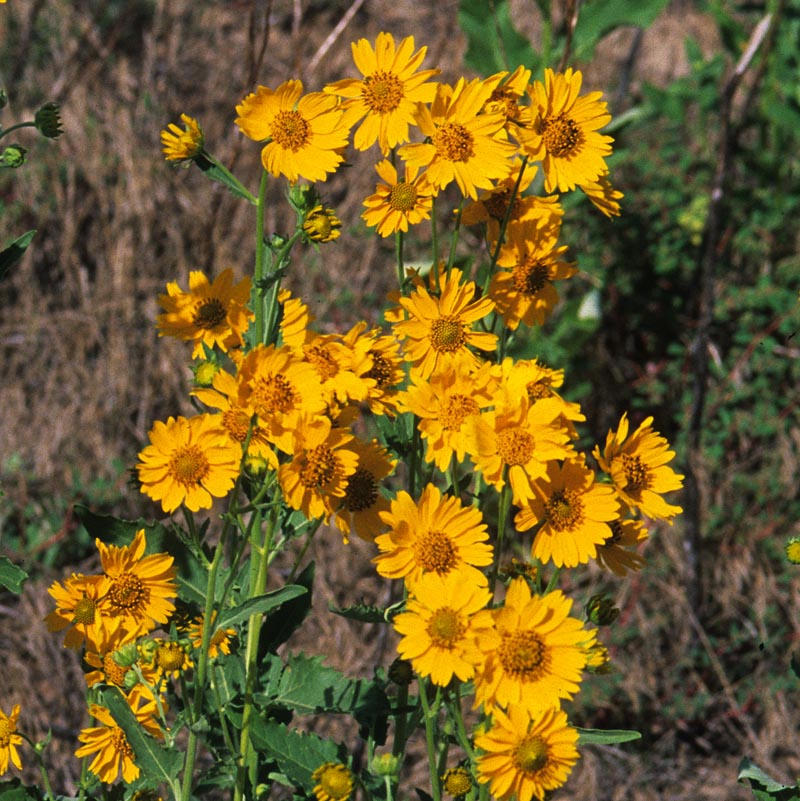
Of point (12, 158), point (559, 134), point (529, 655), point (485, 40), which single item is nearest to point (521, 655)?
point (529, 655)

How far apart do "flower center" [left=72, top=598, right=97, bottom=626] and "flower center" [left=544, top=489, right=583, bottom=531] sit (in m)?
0.63

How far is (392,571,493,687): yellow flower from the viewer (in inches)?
47.5

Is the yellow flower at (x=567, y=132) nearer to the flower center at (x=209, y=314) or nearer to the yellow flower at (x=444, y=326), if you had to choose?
the yellow flower at (x=444, y=326)

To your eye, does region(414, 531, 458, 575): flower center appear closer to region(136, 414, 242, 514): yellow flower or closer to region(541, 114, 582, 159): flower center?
region(136, 414, 242, 514): yellow flower

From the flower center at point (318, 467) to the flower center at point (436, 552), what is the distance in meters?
0.14

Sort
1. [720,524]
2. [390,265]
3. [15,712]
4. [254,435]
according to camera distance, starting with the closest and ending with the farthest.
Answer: [254,435] → [15,712] → [720,524] → [390,265]

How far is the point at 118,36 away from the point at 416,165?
11.8 ft

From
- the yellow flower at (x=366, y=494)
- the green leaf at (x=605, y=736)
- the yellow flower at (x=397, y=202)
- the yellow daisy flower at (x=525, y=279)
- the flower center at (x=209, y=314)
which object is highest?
the yellow flower at (x=397, y=202)

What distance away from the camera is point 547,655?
1.25 meters

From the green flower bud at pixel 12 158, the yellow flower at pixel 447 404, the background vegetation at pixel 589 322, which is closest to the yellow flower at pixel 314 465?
the yellow flower at pixel 447 404

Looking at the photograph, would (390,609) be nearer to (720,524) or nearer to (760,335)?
(720,524)

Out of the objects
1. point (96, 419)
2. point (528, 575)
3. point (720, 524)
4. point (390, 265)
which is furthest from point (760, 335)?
point (528, 575)

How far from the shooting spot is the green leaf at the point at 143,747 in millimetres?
1378

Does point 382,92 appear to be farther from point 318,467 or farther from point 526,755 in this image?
point 526,755
